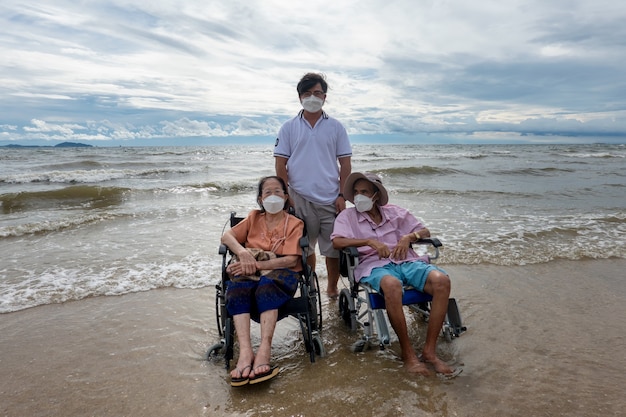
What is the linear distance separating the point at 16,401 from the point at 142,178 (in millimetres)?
18249

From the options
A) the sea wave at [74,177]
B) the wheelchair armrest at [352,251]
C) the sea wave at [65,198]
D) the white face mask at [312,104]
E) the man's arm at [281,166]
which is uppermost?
the white face mask at [312,104]

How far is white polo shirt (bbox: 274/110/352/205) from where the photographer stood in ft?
12.6

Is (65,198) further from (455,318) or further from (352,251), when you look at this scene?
(455,318)

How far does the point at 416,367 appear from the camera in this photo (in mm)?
2967

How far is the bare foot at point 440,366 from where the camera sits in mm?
2956

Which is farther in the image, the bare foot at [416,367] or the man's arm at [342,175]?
the man's arm at [342,175]

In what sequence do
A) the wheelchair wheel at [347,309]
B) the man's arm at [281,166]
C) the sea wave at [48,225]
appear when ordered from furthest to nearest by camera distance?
1. the sea wave at [48,225]
2. the man's arm at [281,166]
3. the wheelchair wheel at [347,309]

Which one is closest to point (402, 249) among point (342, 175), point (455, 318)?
point (455, 318)

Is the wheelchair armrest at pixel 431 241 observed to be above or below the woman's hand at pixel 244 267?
above

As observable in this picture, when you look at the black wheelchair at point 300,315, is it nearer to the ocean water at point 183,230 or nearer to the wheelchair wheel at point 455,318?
the wheelchair wheel at point 455,318

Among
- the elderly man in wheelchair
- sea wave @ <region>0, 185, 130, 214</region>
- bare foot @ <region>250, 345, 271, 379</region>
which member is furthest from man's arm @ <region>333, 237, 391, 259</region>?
sea wave @ <region>0, 185, 130, 214</region>

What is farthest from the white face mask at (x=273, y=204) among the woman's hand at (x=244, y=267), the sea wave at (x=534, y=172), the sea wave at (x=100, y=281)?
the sea wave at (x=534, y=172)

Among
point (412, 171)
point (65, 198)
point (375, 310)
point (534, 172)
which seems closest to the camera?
point (375, 310)

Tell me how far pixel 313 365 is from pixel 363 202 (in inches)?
58.0
